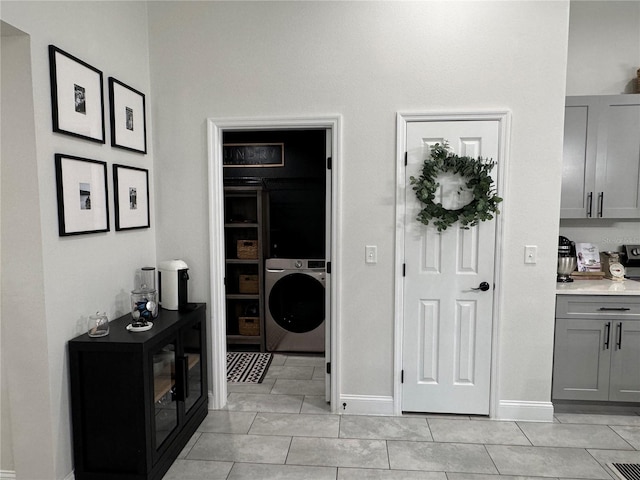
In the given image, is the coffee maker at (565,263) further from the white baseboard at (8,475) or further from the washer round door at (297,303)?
the white baseboard at (8,475)

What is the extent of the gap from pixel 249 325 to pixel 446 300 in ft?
7.28

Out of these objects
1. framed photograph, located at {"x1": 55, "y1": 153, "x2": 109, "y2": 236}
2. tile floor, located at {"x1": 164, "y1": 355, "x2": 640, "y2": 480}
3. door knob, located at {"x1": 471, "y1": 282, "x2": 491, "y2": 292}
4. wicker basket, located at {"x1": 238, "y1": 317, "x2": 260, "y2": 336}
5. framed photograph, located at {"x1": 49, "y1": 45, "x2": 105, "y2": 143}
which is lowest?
tile floor, located at {"x1": 164, "y1": 355, "x2": 640, "y2": 480}

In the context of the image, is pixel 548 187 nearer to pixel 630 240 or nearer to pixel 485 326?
pixel 485 326

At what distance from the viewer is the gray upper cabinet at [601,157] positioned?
296 cm

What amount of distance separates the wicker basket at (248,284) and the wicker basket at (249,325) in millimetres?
299

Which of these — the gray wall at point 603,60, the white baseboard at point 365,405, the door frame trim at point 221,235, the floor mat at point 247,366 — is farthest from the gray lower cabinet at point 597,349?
the floor mat at point 247,366

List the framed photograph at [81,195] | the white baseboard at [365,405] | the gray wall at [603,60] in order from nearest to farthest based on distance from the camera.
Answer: the framed photograph at [81,195] → the white baseboard at [365,405] → the gray wall at [603,60]

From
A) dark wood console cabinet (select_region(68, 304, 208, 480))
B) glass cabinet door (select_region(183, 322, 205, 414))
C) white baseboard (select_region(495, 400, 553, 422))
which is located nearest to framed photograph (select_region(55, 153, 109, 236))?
dark wood console cabinet (select_region(68, 304, 208, 480))

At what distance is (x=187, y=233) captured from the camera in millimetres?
2914

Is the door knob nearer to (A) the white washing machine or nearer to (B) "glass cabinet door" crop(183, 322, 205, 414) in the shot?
(A) the white washing machine

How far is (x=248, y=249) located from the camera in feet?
13.5

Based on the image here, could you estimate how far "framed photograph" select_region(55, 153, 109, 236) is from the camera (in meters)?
1.97

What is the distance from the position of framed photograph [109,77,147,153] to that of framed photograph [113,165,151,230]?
6.3 inches

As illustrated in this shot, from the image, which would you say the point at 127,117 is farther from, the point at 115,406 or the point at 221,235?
the point at 115,406
